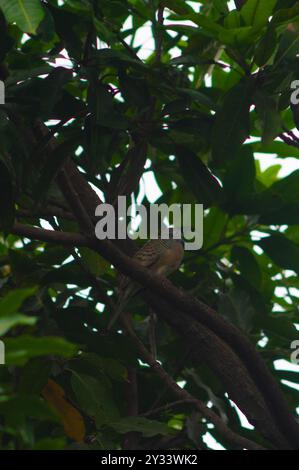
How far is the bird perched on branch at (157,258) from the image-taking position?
3803 millimetres

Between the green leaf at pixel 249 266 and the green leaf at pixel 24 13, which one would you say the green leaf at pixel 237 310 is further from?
the green leaf at pixel 24 13

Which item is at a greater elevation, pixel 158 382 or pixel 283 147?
pixel 283 147

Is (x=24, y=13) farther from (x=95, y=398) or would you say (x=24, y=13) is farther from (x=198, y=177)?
(x=95, y=398)

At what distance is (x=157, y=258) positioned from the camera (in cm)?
461

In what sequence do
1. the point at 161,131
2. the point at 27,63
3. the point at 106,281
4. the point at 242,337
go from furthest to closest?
1. the point at 106,281
2. the point at 27,63
3. the point at 161,131
4. the point at 242,337

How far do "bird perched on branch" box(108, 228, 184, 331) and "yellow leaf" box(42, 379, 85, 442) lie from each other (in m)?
0.70

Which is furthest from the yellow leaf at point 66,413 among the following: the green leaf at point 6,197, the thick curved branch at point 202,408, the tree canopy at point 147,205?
the green leaf at point 6,197

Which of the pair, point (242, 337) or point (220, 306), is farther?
point (220, 306)

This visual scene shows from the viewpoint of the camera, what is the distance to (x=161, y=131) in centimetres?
338

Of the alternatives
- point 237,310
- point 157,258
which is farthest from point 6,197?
point 157,258

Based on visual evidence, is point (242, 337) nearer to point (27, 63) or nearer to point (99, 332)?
point (99, 332)

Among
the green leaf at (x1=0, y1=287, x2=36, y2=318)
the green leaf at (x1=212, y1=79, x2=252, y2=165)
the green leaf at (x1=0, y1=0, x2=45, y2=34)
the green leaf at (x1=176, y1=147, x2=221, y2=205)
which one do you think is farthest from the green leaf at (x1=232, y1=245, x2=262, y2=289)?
the green leaf at (x1=0, y1=287, x2=36, y2=318)

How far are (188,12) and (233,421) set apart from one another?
1.70m
